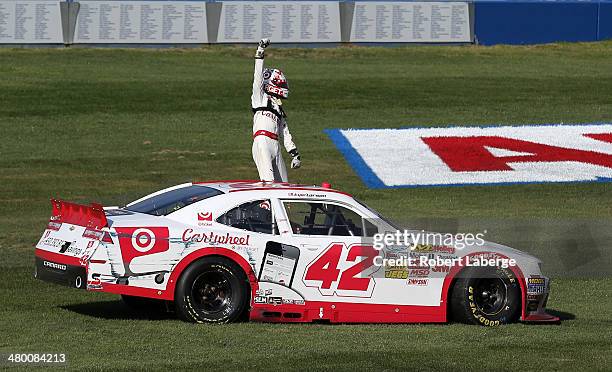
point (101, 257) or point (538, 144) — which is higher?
point (538, 144)

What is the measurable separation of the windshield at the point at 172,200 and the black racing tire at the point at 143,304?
0.96m

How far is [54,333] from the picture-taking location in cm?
1177

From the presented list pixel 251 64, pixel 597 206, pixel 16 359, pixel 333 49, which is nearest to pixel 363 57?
pixel 333 49

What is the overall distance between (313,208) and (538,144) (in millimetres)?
16250

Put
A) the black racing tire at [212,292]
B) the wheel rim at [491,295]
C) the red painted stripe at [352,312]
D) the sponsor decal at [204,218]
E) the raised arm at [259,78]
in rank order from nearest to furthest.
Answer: the black racing tire at [212,292] < the sponsor decal at [204,218] < the red painted stripe at [352,312] < the wheel rim at [491,295] < the raised arm at [259,78]

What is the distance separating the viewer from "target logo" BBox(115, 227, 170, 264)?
1209 cm

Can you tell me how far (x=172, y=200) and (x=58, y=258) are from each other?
132cm

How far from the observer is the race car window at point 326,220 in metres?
12.9

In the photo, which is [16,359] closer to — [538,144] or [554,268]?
[554,268]

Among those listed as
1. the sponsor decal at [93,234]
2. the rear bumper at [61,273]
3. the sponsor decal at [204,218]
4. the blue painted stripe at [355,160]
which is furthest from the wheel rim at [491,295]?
the blue painted stripe at [355,160]

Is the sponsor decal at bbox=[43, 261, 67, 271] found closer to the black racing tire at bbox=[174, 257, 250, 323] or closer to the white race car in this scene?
the white race car

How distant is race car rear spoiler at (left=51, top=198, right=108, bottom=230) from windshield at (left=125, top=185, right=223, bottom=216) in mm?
654

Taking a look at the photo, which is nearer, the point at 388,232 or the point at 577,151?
the point at 388,232

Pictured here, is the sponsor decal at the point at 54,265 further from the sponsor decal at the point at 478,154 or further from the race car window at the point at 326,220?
the sponsor decal at the point at 478,154
